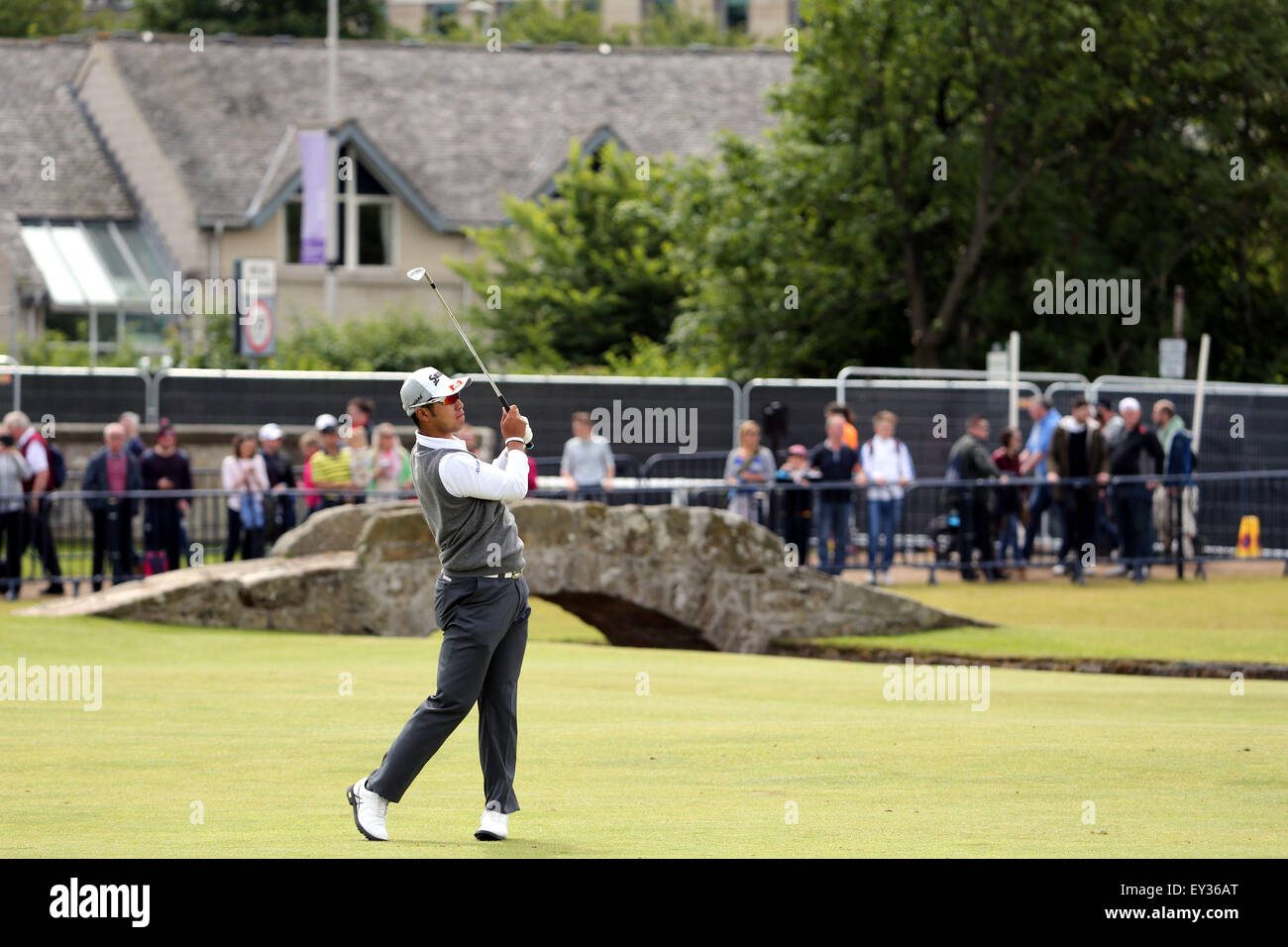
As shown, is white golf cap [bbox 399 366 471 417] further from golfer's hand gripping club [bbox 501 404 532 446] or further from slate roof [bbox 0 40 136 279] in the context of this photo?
slate roof [bbox 0 40 136 279]

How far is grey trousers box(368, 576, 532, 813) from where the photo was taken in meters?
8.45

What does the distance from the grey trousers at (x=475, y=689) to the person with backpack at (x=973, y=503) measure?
16.8 metres

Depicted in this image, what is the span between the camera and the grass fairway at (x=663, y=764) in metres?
8.31

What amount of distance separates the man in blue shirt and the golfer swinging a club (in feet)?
57.5

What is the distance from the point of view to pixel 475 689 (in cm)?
853

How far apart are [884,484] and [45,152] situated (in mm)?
34116

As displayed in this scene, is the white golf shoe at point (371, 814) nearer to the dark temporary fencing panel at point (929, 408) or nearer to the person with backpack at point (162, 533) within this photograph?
the person with backpack at point (162, 533)

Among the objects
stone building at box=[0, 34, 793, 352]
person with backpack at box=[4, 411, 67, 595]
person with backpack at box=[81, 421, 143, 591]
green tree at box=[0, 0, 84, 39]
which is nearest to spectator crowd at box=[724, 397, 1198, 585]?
person with backpack at box=[81, 421, 143, 591]

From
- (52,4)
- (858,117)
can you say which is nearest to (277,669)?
(858,117)

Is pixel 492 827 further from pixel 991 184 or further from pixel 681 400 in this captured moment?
pixel 991 184

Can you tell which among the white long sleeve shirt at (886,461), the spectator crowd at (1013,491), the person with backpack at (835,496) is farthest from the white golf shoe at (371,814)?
the white long sleeve shirt at (886,461)

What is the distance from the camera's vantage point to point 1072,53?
3550 centimetres

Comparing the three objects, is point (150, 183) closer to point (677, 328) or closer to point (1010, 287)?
point (677, 328)

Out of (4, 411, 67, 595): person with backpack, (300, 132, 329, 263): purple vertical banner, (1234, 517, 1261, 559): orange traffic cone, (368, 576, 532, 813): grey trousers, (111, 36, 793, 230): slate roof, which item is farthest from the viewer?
(111, 36, 793, 230): slate roof
